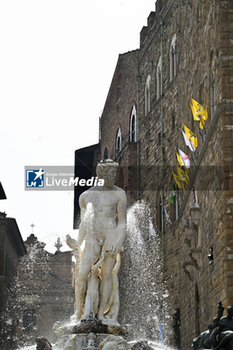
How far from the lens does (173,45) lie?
32.3m

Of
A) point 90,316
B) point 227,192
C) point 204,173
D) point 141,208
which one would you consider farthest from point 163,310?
point 90,316

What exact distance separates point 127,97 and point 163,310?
15.1m

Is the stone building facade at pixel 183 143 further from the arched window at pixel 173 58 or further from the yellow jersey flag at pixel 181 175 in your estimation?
the yellow jersey flag at pixel 181 175

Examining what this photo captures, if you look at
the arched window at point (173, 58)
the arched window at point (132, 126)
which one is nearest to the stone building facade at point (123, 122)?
the arched window at point (132, 126)

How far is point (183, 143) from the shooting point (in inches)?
1064

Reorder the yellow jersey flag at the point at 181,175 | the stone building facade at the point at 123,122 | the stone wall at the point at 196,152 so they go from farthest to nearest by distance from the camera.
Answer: the stone building facade at the point at 123,122, the yellow jersey flag at the point at 181,175, the stone wall at the point at 196,152

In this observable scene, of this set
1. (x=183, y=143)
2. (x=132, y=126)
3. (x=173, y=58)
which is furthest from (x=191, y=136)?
(x=132, y=126)

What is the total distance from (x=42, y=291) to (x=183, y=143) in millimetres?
44689

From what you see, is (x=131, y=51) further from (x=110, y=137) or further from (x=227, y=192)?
(x=227, y=192)

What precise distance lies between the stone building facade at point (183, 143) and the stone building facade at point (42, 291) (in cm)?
2234

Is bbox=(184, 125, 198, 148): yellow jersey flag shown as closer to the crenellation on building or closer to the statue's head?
the crenellation on building

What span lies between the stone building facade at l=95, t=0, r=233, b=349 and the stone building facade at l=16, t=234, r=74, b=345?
22.3 m

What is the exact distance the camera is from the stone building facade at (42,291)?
66.5 meters

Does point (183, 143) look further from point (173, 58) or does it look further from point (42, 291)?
point (42, 291)
